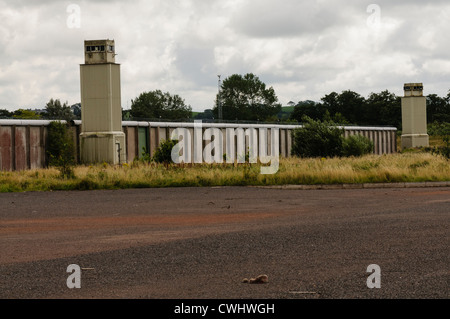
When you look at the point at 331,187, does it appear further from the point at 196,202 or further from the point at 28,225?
the point at 28,225

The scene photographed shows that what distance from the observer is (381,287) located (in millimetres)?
6805

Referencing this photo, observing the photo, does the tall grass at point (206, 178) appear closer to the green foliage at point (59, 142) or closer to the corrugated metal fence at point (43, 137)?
the corrugated metal fence at point (43, 137)

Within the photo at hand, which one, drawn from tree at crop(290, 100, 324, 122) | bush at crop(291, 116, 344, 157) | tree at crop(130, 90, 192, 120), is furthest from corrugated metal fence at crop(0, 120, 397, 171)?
tree at crop(130, 90, 192, 120)

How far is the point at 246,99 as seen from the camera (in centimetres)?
13900

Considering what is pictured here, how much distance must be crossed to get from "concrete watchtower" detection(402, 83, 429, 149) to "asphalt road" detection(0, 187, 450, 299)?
5250 centimetres

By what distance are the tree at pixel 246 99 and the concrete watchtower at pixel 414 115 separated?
67741 millimetres

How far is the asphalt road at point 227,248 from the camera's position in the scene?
6.89 metres

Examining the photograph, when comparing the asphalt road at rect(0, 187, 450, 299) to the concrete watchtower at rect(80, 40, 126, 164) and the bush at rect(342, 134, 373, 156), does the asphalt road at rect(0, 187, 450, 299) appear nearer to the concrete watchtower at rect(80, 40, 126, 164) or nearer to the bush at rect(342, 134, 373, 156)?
the concrete watchtower at rect(80, 40, 126, 164)

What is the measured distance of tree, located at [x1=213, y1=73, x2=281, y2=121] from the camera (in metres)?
137

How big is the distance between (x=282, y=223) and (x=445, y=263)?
4890mm

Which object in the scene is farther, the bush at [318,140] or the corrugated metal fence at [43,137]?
the bush at [318,140]

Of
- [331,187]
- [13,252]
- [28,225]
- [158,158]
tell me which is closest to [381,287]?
[13,252]

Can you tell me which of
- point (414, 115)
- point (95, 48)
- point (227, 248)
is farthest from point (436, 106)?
point (227, 248)

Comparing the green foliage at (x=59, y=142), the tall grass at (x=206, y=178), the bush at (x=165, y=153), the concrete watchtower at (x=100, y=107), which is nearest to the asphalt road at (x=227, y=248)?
the tall grass at (x=206, y=178)
